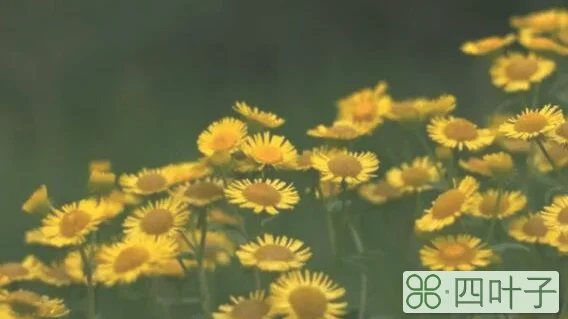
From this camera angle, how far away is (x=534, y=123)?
0.88 meters

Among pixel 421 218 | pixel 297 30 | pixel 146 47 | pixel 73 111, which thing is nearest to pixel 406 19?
pixel 297 30

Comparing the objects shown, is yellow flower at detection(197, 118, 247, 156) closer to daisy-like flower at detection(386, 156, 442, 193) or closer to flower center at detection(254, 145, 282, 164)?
flower center at detection(254, 145, 282, 164)

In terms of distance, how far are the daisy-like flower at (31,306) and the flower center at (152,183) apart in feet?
0.39

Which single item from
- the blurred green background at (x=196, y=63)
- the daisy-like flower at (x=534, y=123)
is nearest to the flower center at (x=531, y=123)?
the daisy-like flower at (x=534, y=123)

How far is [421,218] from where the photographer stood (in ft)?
3.06

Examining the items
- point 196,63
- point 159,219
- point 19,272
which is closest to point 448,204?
point 159,219

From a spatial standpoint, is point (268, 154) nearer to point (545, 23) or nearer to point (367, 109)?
point (367, 109)

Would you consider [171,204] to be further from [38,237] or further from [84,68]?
[84,68]

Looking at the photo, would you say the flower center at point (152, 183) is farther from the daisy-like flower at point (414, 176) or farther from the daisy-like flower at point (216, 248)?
the daisy-like flower at point (414, 176)

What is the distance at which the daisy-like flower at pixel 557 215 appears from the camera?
86cm

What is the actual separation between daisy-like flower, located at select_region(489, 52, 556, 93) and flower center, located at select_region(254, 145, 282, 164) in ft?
0.91

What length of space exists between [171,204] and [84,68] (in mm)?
1605

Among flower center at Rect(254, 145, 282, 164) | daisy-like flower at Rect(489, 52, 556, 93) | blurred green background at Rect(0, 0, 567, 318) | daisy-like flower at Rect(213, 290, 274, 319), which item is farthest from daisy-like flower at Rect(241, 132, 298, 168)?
blurred green background at Rect(0, 0, 567, 318)

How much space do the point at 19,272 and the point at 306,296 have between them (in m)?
0.25
